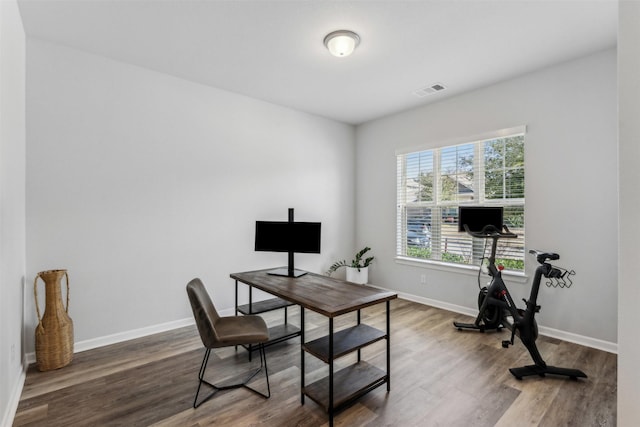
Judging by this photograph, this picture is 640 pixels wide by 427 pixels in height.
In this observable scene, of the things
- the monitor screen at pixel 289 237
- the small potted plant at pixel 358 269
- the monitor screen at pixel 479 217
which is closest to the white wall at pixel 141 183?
the monitor screen at pixel 289 237

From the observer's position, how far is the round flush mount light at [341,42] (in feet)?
8.63

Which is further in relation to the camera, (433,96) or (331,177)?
(331,177)

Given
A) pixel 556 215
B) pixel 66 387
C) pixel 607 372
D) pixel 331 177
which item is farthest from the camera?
pixel 331 177

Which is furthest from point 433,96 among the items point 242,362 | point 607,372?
point 242,362

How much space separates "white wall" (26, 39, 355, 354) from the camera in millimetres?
2834

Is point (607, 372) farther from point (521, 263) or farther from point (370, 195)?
point (370, 195)

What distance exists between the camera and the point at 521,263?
3566 millimetres

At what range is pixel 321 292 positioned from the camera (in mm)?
2363

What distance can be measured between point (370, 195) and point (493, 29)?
9.97ft

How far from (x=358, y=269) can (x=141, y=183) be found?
10.9 ft

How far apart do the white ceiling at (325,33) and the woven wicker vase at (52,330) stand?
2197mm

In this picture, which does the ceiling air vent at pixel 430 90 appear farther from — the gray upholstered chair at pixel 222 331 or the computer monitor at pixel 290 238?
the gray upholstered chair at pixel 222 331

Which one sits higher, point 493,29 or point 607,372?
point 493,29

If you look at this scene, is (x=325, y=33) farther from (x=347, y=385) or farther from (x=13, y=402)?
(x=13, y=402)
